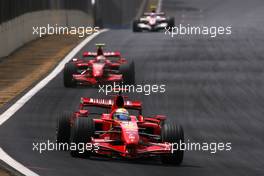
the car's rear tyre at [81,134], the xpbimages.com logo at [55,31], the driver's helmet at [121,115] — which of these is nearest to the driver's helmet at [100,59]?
the driver's helmet at [121,115]

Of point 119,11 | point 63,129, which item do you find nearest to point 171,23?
point 63,129

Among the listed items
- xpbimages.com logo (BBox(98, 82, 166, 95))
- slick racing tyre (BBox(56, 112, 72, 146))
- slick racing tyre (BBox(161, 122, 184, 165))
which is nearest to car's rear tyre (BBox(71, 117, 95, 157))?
slick racing tyre (BBox(56, 112, 72, 146))

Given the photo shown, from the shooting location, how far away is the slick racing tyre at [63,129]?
17172mm

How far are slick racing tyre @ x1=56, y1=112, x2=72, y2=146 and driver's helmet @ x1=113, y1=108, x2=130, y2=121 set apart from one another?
2.55 feet

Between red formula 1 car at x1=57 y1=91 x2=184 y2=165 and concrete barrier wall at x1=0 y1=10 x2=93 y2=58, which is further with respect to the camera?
concrete barrier wall at x1=0 y1=10 x2=93 y2=58

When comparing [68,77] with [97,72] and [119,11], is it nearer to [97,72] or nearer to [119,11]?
[97,72]

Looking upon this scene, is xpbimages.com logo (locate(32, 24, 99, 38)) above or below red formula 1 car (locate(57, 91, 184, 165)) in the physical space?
below

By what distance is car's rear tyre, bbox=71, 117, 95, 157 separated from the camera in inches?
635

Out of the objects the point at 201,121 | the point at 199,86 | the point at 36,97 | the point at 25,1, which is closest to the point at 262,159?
the point at 201,121

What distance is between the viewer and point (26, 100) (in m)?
24.8

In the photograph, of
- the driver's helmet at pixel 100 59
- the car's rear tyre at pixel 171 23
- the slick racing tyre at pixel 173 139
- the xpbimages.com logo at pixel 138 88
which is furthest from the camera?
the car's rear tyre at pixel 171 23

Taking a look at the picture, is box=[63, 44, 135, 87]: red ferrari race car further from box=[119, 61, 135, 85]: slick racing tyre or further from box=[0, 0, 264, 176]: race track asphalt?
box=[0, 0, 264, 176]: race track asphalt

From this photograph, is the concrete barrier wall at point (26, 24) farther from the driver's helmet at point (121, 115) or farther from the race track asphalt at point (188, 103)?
the driver's helmet at point (121, 115)

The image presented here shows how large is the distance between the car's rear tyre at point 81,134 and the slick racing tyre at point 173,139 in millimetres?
1147
